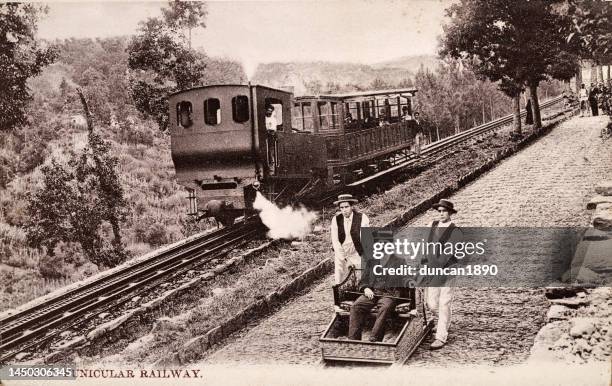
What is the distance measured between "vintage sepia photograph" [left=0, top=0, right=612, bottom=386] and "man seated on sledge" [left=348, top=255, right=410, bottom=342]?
0.07ft

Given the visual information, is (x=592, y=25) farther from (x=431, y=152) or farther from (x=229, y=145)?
(x=431, y=152)

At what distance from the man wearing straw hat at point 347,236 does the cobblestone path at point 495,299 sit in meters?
0.79

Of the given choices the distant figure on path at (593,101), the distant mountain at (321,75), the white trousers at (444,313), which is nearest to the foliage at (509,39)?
the distant mountain at (321,75)

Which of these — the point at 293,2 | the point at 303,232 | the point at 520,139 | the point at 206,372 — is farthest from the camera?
the point at 520,139

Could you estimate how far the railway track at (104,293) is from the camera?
724 centimetres

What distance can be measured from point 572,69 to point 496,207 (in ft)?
11.8

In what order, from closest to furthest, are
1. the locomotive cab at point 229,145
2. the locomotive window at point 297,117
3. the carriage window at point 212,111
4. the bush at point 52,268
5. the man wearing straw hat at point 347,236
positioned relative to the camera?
the man wearing straw hat at point 347,236 → the locomotive cab at point 229,145 → the carriage window at point 212,111 → the locomotive window at point 297,117 → the bush at point 52,268

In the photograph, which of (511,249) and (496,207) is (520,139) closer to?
(496,207)

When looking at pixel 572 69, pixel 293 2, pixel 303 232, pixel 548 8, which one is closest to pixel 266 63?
pixel 293 2

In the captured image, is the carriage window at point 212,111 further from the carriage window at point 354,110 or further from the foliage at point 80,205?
the foliage at point 80,205

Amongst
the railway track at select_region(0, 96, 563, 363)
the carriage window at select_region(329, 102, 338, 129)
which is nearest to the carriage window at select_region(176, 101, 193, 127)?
the railway track at select_region(0, 96, 563, 363)

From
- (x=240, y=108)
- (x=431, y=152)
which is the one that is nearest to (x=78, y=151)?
(x=240, y=108)

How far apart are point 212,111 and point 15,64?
3.38 meters

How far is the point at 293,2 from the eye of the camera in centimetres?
776
